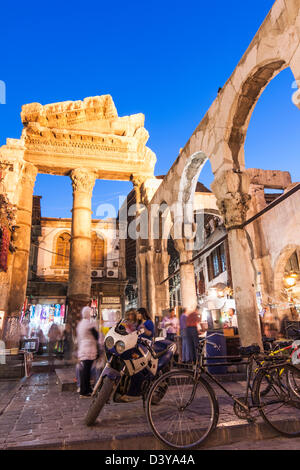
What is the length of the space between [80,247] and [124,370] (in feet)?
31.8

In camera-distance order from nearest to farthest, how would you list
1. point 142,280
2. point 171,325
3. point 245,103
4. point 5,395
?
point 5,395 → point 245,103 → point 171,325 → point 142,280

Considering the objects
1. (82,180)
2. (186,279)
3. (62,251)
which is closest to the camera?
(186,279)

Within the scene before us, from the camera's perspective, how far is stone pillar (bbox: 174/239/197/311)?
9.68 metres

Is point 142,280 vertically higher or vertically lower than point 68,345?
higher

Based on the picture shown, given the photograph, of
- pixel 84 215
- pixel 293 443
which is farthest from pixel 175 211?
pixel 293 443

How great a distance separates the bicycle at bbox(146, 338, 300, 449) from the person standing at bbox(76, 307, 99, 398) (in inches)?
77.9

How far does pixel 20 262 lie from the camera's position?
1212 centimetres

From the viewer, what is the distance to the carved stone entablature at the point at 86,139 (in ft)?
44.4

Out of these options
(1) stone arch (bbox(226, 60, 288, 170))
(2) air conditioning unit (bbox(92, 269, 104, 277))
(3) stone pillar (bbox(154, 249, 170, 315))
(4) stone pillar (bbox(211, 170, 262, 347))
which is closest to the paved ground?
(4) stone pillar (bbox(211, 170, 262, 347))

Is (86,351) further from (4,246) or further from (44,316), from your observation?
(44,316)

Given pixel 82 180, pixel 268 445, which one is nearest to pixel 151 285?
pixel 82 180

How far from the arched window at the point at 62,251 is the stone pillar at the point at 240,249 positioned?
16.8 m
